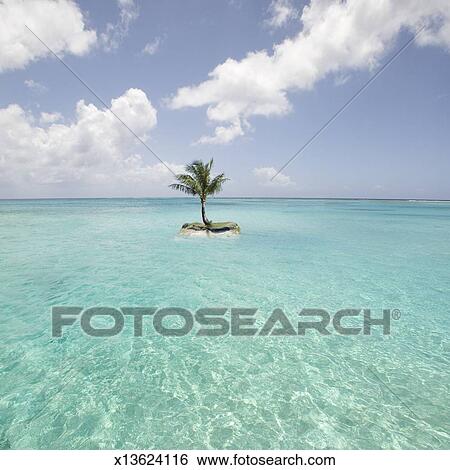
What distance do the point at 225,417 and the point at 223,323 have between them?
4.00 metres

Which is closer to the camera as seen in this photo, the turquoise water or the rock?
the turquoise water

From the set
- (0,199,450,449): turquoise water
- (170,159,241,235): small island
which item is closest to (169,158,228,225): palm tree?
(170,159,241,235): small island

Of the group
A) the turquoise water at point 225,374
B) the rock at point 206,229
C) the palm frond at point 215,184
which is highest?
the palm frond at point 215,184

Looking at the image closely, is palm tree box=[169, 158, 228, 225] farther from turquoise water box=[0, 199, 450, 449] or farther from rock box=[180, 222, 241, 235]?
turquoise water box=[0, 199, 450, 449]

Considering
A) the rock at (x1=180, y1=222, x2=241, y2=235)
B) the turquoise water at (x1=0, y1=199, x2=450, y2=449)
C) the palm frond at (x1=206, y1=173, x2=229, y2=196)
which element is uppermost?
the palm frond at (x1=206, y1=173, x2=229, y2=196)

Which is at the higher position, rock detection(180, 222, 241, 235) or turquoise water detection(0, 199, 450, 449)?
rock detection(180, 222, 241, 235)

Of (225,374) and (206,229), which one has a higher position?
(206,229)

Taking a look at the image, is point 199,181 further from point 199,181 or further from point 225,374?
point 225,374

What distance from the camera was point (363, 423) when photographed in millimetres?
5465

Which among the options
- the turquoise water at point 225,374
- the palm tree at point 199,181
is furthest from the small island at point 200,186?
the turquoise water at point 225,374

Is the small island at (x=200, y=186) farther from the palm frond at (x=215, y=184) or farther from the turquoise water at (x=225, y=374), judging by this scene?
the turquoise water at (x=225, y=374)

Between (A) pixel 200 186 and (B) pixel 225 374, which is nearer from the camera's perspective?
(B) pixel 225 374

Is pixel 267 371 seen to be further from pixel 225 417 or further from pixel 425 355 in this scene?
pixel 425 355

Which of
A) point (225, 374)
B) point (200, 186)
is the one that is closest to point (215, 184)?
point (200, 186)
